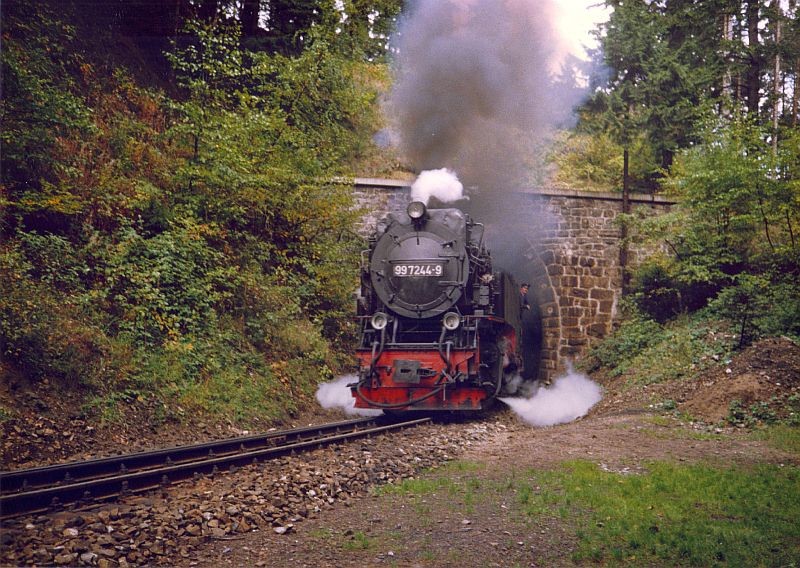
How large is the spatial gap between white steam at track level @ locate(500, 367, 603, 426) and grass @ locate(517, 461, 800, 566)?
6124 millimetres

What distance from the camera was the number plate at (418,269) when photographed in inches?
455

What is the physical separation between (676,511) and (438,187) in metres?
9.22

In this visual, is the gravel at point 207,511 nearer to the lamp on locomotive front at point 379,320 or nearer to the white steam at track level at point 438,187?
the lamp on locomotive front at point 379,320

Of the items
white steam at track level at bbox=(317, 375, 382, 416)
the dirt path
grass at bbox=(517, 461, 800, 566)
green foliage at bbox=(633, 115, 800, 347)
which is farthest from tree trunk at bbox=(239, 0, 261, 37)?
grass at bbox=(517, 461, 800, 566)

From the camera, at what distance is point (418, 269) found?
1163 cm

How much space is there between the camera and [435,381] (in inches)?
427

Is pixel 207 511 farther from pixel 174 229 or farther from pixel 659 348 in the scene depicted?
pixel 659 348

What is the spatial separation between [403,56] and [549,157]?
11.5 metres

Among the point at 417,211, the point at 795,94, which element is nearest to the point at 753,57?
the point at 795,94

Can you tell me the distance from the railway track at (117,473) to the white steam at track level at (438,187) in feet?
22.4

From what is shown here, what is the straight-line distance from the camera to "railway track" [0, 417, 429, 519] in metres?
5.20

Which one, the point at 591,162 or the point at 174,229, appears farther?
the point at 591,162

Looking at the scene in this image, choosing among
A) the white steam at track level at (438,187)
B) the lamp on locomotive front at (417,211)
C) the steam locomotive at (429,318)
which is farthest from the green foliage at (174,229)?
the lamp on locomotive front at (417,211)

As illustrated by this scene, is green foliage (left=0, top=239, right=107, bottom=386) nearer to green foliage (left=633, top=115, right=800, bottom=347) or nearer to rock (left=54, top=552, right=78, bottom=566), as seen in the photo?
rock (left=54, top=552, right=78, bottom=566)
